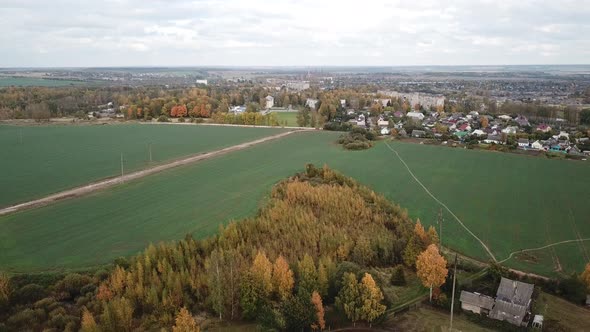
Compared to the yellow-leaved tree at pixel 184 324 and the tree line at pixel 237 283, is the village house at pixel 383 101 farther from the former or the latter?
the yellow-leaved tree at pixel 184 324

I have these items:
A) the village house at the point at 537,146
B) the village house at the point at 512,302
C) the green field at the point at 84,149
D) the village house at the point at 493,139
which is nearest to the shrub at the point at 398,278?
the village house at the point at 512,302

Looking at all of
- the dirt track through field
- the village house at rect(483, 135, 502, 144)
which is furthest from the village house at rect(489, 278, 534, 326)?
the village house at rect(483, 135, 502, 144)

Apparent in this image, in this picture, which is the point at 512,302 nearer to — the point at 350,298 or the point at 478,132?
the point at 350,298

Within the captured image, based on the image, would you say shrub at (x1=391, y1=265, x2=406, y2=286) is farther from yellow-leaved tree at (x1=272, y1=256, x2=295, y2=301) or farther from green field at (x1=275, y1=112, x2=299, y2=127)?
green field at (x1=275, y1=112, x2=299, y2=127)

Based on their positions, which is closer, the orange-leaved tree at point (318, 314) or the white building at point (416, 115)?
the orange-leaved tree at point (318, 314)

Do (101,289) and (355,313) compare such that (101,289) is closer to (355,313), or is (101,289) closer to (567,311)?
(355,313)

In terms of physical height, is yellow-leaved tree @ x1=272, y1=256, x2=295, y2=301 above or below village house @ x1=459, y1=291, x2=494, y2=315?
above

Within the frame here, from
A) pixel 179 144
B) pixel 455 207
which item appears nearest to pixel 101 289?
pixel 455 207
